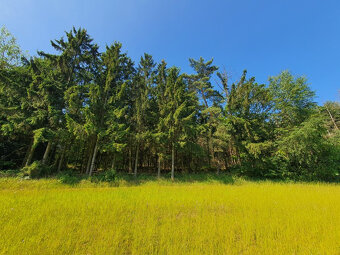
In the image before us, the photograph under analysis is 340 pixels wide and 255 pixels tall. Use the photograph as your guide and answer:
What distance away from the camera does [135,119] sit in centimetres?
1317

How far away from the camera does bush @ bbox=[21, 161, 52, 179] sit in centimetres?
946

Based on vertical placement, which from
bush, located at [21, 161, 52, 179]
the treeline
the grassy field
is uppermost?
the treeline

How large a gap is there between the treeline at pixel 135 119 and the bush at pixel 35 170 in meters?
0.14

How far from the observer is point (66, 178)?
9.70m

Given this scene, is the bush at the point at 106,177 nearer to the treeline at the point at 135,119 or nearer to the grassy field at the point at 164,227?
the treeline at the point at 135,119

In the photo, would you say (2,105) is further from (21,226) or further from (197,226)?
(197,226)

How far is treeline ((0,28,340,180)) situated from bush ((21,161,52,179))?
0.45ft

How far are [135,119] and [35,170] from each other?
8.89m

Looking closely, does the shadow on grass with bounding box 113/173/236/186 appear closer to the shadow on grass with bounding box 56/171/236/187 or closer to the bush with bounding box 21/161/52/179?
the shadow on grass with bounding box 56/171/236/187

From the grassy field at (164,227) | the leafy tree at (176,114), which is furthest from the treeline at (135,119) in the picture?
the grassy field at (164,227)

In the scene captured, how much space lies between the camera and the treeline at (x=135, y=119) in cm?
1084

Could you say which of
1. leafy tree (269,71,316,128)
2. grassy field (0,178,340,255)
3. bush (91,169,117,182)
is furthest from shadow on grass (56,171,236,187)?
leafy tree (269,71,316,128)

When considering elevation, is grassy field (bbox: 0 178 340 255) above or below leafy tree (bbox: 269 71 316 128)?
below

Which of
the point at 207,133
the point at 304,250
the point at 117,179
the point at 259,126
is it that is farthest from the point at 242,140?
the point at 117,179
